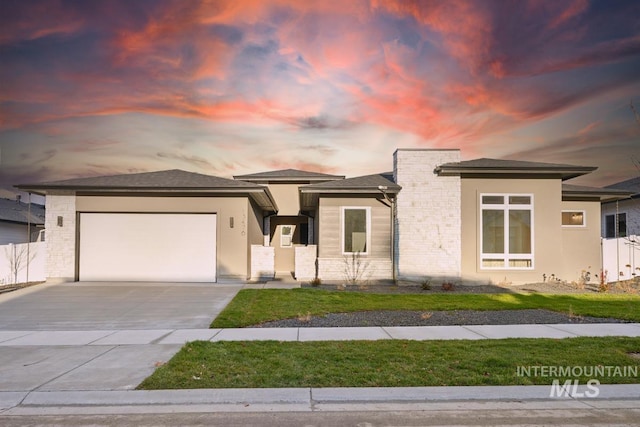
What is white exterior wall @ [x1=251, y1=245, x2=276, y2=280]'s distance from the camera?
16.4 m

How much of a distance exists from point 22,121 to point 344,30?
14099mm

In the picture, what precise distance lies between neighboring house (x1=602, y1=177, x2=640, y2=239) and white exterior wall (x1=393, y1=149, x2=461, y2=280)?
1037 centimetres

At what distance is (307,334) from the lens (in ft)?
26.0

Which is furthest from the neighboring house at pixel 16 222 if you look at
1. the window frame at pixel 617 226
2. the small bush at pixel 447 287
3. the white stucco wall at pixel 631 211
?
the white stucco wall at pixel 631 211

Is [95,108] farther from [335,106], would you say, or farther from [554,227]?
[554,227]

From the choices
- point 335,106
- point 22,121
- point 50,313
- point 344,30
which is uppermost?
point 344,30

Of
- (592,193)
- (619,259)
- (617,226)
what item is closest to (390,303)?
(592,193)

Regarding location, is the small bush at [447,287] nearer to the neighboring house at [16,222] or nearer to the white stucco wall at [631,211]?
the white stucco wall at [631,211]

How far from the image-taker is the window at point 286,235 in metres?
23.3

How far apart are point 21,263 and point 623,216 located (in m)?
29.7

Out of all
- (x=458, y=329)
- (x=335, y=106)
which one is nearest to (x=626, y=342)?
(x=458, y=329)

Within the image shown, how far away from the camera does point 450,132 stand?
20.1 metres

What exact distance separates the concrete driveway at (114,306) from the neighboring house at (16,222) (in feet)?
39.6

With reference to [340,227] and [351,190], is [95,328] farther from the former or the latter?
[351,190]
